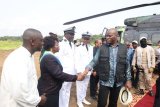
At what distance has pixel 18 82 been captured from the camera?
10.3ft

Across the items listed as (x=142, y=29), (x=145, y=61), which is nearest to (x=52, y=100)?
(x=145, y=61)

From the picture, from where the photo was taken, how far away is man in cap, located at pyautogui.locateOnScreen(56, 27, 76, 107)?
255 inches

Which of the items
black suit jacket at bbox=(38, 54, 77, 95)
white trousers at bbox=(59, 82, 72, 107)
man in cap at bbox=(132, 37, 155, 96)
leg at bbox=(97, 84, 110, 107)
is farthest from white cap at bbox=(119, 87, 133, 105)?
man in cap at bbox=(132, 37, 155, 96)

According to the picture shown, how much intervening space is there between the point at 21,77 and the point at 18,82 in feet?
0.20

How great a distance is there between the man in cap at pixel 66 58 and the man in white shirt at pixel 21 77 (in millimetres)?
3012

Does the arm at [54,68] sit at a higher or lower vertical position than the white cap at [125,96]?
higher

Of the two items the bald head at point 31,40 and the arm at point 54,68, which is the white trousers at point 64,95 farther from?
the bald head at point 31,40

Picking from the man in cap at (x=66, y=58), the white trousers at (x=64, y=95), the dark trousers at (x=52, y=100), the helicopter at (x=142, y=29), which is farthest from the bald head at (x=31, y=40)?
the helicopter at (x=142, y=29)

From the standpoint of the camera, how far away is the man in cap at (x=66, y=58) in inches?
255

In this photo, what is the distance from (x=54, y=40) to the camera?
4.74m

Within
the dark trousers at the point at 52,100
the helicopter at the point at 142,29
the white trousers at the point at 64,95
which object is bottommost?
the white trousers at the point at 64,95

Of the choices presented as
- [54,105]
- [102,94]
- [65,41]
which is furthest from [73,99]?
[54,105]

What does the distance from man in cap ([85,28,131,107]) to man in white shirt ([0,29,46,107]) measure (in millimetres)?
2167

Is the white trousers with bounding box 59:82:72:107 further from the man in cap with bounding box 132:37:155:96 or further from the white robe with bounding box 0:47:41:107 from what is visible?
the man in cap with bounding box 132:37:155:96
